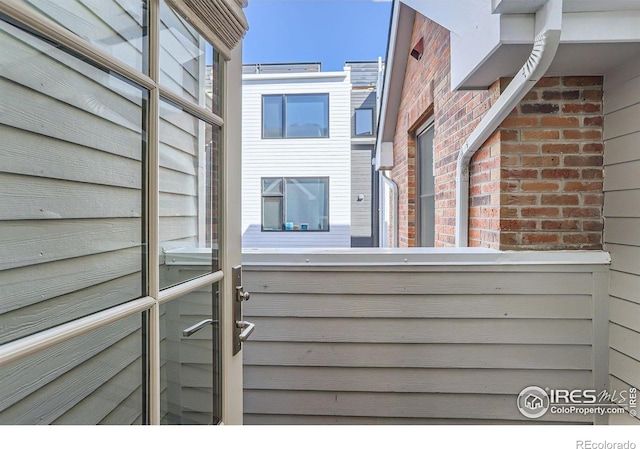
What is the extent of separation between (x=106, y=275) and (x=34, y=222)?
0.16m

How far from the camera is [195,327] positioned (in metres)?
0.97

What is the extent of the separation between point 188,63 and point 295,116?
596 cm

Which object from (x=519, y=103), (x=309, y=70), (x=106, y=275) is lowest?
(x=106, y=275)

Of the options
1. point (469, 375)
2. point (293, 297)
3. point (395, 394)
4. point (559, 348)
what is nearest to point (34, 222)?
point (293, 297)

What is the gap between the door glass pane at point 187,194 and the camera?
2.77 feet

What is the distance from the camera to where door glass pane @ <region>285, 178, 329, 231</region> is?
6.49 m

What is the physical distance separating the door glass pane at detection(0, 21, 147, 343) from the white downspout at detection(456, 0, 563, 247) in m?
1.34

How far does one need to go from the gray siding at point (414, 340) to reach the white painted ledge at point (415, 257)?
21 millimetres

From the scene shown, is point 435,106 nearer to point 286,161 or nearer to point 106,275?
point 106,275

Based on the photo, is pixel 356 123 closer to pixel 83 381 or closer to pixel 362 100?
pixel 362 100

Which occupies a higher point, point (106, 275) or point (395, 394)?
point (106, 275)

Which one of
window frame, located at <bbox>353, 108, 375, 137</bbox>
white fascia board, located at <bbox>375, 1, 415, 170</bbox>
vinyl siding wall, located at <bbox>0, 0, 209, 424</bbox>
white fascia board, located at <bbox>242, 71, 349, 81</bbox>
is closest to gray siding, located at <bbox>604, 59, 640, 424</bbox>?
vinyl siding wall, located at <bbox>0, 0, 209, 424</bbox>

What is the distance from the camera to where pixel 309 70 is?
284 inches

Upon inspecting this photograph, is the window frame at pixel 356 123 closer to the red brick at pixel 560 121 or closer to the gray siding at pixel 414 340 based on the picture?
the red brick at pixel 560 121
